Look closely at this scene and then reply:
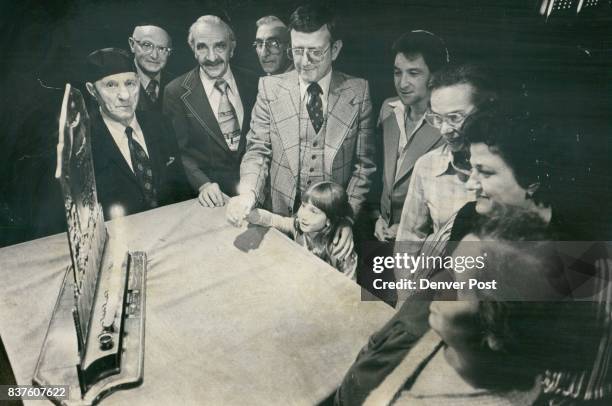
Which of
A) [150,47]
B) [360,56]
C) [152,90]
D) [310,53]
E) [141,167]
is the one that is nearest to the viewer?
[360,56]

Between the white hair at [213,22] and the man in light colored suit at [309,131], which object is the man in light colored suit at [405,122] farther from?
the white hair at [213,22]

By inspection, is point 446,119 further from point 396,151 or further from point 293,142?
point 293,142

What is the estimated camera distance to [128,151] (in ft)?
7.34

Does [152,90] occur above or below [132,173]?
above

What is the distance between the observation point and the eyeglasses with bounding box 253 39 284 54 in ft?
6.36

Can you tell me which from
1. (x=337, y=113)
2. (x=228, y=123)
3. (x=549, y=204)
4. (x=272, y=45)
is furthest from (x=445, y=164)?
(x=228, y=123)

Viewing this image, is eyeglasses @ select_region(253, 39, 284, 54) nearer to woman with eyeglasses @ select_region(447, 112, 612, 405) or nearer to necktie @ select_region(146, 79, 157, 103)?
necktie @ select_region(146, 79, 157, 103)

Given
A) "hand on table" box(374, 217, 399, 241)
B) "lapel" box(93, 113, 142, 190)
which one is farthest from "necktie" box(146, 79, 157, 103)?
"hand on table" box(374, 217, 399, 241)

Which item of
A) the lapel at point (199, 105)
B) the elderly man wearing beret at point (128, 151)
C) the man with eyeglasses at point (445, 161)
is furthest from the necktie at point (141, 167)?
the man with eyeglasses at point (445, 161)

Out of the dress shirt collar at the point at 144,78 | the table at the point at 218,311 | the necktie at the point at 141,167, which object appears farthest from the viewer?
the necktie at the point at 141,167

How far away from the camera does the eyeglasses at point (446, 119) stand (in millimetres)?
1701

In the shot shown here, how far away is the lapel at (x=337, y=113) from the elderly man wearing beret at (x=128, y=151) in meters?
0.66

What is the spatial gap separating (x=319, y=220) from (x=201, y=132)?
0.61 metres

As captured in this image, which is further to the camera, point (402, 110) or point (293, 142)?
point (293, 142)
